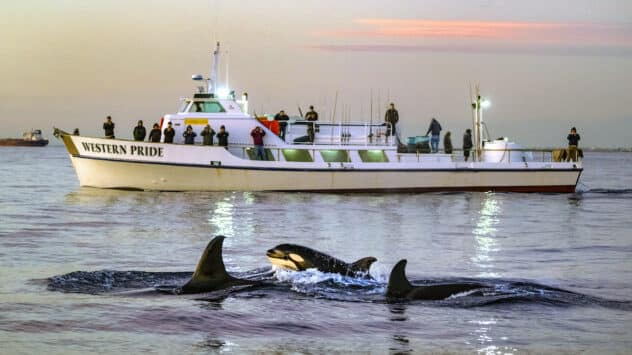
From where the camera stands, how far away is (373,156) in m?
45.9

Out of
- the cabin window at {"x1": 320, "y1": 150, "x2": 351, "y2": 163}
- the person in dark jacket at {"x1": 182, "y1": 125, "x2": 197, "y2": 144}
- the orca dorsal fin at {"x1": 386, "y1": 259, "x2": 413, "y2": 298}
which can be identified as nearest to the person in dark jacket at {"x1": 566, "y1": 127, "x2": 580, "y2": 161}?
the cabin window at {"x1": 320, "y1": 150, "x2": 351, "y2": 163}

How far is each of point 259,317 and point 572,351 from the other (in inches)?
163

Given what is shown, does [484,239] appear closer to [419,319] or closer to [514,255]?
[514,255]

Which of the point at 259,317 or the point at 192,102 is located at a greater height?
the point at 192,102

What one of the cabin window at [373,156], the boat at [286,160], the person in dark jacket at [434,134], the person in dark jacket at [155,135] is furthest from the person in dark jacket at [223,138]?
the person in dark jacket at [434,134]

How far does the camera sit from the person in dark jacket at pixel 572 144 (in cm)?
4822

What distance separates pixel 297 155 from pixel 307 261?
96.4 ft

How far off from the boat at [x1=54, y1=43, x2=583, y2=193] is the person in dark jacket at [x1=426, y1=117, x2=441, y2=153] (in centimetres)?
67

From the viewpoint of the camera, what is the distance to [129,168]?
4325 centimetres

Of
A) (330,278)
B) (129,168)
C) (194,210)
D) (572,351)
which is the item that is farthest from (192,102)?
(572,351)

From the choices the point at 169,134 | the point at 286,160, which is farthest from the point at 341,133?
the point at 169,134

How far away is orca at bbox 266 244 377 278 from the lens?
1560 centimetres

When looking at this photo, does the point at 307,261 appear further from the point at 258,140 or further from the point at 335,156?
the point at 335,156

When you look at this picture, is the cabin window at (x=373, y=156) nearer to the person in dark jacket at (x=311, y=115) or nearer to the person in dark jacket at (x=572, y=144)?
the person in dark jacket at (x=311, y=115)
